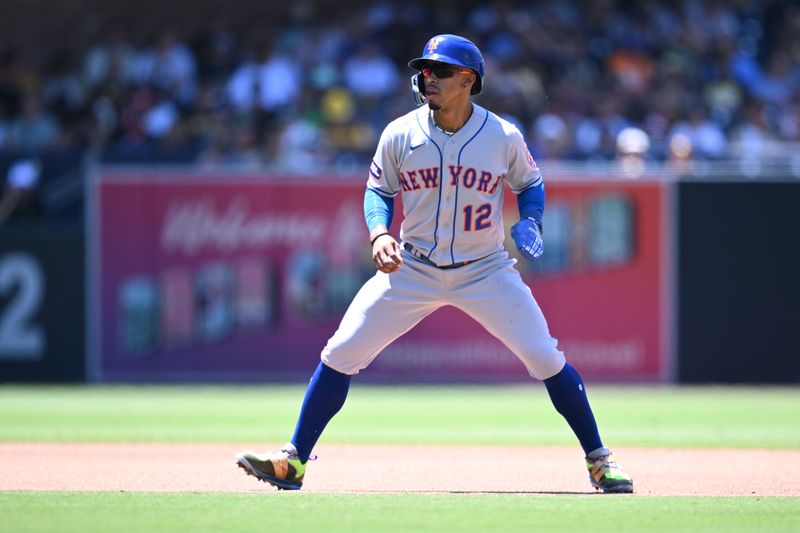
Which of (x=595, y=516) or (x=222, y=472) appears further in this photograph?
(x=222, y=472)

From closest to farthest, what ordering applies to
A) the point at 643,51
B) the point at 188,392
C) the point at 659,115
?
the point at 188,392
the point at 659,115
the point at 643,51

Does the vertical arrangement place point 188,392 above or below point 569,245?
below

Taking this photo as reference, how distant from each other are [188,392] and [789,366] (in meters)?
6.33

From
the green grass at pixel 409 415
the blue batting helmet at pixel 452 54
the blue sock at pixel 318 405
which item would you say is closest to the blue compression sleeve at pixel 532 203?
the blue batting helmet at pixel 452 54

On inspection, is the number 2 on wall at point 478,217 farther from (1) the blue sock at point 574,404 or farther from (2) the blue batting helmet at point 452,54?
(1) the blue sock at point 574,404

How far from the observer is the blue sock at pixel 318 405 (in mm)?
6516

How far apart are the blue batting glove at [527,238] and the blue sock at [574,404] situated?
589mm

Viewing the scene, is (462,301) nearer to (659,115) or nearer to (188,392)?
(188,392)

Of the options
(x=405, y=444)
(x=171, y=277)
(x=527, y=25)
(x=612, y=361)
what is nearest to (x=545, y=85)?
(x=527, y=25)

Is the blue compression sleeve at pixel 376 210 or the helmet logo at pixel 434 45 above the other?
the helmet logo at pixel 434 45

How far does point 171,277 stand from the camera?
1449 cm

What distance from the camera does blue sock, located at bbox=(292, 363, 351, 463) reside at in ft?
21.4

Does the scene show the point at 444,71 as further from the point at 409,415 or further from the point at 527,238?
the point at 409,415

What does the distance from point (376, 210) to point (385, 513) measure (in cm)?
153
